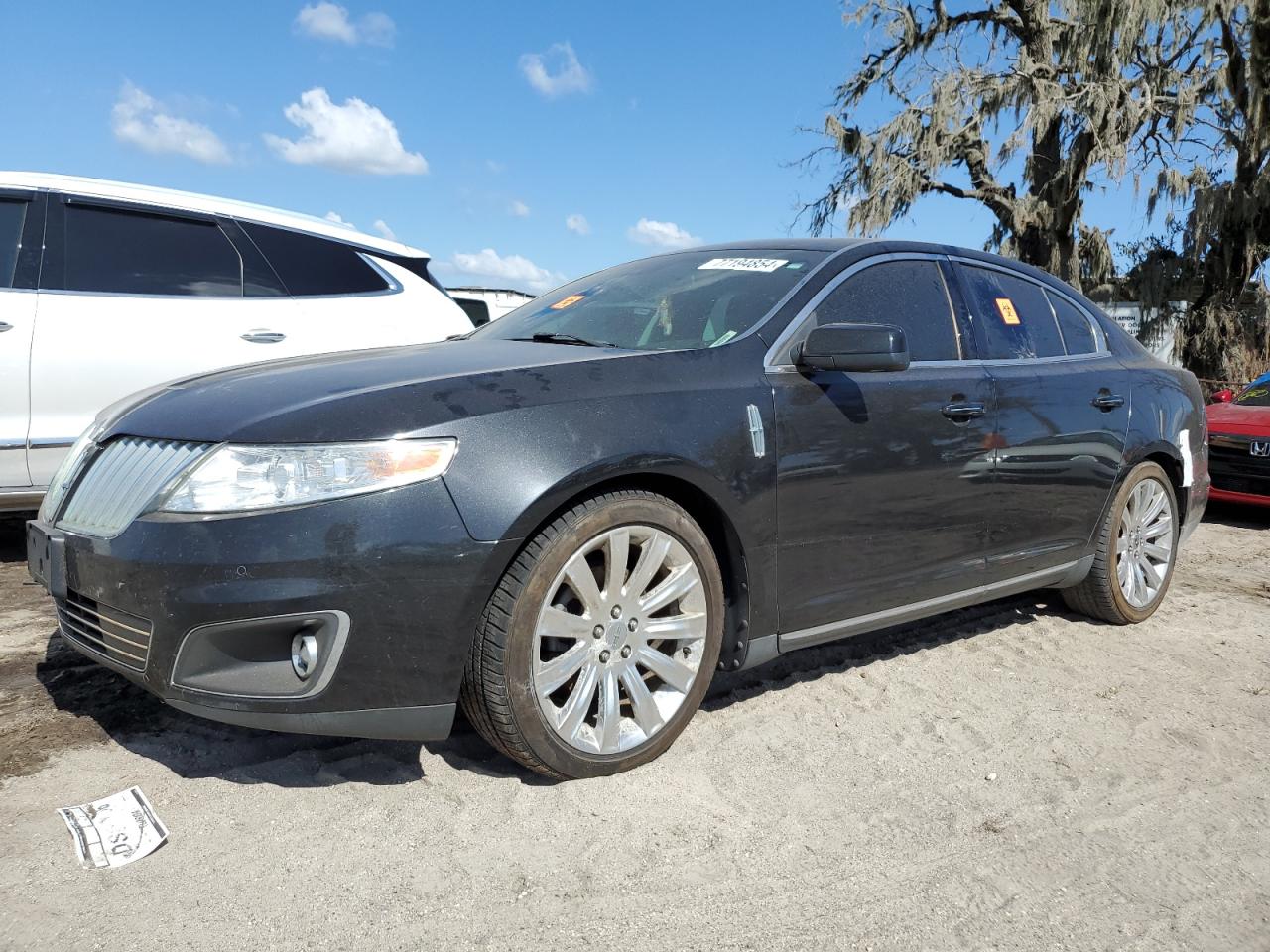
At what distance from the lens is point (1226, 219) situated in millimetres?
17953

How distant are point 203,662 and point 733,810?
1354 mm

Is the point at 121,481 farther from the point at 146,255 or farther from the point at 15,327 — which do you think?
the point at 146,255

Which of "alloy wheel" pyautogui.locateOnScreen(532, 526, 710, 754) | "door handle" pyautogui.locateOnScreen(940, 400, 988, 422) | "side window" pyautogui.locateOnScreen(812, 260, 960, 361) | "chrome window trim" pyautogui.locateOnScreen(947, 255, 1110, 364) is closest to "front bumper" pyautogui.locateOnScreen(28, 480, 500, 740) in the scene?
"alloy wheel" pyautogui.locateOnScreen(532, 526, 710, 754)

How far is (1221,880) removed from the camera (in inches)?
96.0

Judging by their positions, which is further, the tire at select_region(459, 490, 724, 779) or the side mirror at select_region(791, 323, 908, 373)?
the side mirror at select_region(791, 323, 908, 373)

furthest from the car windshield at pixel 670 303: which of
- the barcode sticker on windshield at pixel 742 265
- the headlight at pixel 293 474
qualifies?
the headlight at pixel 293 474

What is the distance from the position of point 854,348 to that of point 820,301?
38 centimetres

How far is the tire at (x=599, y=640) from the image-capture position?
254 cm

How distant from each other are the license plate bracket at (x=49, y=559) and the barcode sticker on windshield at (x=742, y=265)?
2220 millimetres

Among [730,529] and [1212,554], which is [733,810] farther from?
[1212,554]

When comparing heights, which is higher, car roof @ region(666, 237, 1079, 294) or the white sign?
car roof @ region(666, 237, 1079, 294)

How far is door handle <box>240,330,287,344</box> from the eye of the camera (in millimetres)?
5219

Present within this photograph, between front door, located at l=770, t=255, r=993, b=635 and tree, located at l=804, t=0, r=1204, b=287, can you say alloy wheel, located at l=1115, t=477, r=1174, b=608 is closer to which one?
front door, located at l=770, t=255, r=993, b=635

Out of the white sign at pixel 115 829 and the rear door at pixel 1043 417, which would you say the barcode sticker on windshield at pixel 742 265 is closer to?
the rear door at pixel 1043 417
